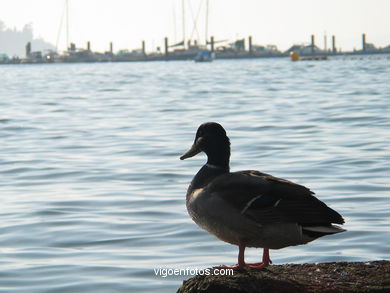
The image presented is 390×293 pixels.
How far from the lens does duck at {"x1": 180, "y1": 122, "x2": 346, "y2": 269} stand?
4.94 m

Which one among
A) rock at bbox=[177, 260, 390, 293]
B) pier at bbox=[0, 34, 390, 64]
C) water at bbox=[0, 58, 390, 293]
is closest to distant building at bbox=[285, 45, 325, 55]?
pier at bbox=[0, 34, 390, 64]

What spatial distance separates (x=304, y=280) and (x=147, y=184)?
7.58 metres

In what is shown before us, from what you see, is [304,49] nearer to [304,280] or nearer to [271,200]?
[271,200]

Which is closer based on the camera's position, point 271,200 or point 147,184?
point 271,200

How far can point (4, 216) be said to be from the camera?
982cm

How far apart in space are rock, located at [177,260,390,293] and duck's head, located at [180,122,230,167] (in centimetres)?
99

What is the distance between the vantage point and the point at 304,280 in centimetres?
458

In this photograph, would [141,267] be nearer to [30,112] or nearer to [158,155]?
[158,155]

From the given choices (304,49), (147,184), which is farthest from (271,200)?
(304,49)

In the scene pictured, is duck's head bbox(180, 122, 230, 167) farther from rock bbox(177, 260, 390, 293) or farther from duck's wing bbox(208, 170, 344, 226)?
rock bbox(177, 260, 390, 293)

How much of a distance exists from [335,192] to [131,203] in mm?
2408

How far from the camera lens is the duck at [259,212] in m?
4.94

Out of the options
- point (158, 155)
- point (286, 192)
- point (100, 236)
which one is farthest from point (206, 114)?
point (286, 192)

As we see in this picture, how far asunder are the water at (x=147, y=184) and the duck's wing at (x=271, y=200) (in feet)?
5.47
